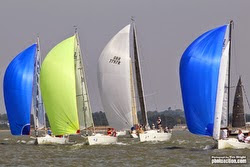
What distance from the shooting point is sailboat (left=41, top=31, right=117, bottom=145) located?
52.8m

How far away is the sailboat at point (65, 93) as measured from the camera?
173ft

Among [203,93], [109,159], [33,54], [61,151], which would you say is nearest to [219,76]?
[203,93]

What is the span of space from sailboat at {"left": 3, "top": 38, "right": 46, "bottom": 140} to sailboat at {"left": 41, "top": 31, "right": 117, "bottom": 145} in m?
5.26

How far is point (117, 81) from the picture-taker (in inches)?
2392

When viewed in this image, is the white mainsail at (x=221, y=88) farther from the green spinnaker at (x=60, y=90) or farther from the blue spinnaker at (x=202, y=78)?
the green spinnaker at (x=60, y=90)

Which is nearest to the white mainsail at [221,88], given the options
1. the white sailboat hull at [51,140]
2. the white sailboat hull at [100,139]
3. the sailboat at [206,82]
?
the sailboat at [206,82]

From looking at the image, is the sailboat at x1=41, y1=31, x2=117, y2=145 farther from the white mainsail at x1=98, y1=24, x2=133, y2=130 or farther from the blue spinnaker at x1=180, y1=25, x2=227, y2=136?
the blue spinnaker at x1=180, y1=25, x2=227, y2=136

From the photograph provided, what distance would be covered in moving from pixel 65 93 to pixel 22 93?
712 centimetres

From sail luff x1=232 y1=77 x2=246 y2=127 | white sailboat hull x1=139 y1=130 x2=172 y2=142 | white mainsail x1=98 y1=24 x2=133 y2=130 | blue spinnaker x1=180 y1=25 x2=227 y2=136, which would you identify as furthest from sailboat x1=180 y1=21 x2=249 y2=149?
sail luff x1=232 y1=77 x2=246 y2=127

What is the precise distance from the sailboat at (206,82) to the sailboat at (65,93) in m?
9.81

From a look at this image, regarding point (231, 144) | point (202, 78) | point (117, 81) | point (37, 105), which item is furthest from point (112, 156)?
point (37, 105)

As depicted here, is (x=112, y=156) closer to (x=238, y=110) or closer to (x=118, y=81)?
(x=118, y=81)

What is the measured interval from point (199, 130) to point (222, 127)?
185cm

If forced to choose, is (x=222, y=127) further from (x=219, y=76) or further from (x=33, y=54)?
(x=33, y=54)
